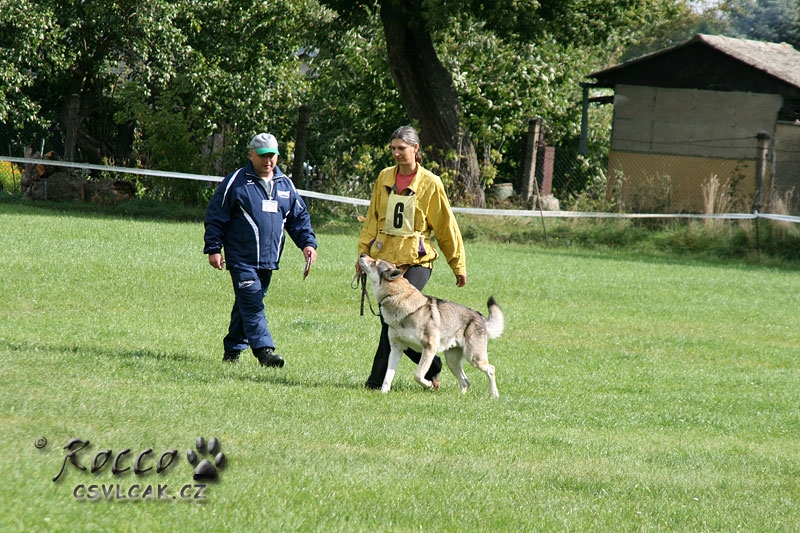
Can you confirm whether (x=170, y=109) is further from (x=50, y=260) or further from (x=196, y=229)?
(x=50, y=260)

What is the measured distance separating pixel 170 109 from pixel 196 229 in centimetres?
625

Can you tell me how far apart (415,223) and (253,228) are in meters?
1.39

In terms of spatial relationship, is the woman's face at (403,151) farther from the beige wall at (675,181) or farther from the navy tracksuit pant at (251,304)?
the beige wall at (675,181)

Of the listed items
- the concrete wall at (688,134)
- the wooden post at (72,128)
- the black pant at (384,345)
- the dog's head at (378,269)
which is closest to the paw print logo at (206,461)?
the dog's head at (378,269)

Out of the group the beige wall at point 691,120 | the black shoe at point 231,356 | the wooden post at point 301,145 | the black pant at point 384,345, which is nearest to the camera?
the black pant at point 384,345

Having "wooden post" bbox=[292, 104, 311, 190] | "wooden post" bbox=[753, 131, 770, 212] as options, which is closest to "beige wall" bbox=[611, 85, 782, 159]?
"wooden post" bbox=[753, 131, 770, 212]

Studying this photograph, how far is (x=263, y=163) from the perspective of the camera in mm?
8570

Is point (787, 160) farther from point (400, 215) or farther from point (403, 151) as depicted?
point (403, 151)

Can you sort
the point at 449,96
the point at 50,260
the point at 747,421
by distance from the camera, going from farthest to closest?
the point at 449,96
the point at 50,260
the point at 747,421

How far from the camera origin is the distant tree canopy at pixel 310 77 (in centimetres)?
2459

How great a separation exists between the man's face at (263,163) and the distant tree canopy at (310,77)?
47.1 feet

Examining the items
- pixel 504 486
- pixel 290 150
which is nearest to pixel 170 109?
pixel 290 150

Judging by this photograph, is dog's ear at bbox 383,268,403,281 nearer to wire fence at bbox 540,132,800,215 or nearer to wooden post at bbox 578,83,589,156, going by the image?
wire fence at bbox 540,132,800,215

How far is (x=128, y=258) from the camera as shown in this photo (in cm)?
1559
